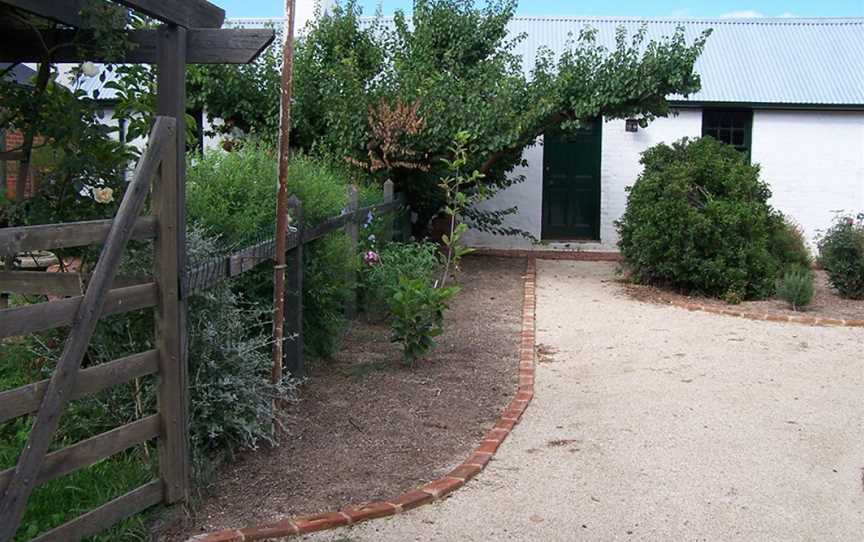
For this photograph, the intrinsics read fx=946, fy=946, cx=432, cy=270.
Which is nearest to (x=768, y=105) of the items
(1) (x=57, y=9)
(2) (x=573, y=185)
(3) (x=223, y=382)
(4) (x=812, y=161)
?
(4) (x=812, y=161)

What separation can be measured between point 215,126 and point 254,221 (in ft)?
25.6

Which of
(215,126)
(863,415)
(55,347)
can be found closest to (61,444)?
(55,347)

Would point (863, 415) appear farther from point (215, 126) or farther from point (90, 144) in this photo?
point (215, 126)

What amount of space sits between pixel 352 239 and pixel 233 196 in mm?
2430

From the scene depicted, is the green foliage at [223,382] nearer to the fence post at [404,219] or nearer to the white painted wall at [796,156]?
the fence post at [404,219]

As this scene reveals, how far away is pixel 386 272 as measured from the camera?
9.57 metres

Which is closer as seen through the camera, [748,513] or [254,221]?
[748,513]

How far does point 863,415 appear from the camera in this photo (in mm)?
6789

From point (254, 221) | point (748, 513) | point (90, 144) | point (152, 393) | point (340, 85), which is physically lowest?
point (748, 513)

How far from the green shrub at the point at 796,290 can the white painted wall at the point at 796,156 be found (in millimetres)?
5182

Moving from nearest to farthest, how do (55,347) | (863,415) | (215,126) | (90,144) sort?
(90,144) < (55,347) < (863,415) < (215,126)

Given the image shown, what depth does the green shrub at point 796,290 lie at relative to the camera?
10906mm

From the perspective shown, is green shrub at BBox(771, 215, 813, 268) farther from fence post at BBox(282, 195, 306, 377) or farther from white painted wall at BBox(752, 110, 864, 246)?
fence post at BBox(282, 195, 306, 377)

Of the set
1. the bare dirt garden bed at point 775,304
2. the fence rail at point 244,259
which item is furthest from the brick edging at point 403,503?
the bare dirt garden bed at point 775,304
